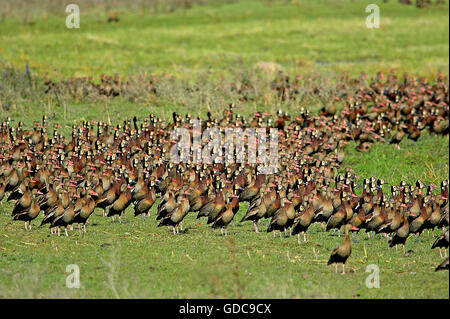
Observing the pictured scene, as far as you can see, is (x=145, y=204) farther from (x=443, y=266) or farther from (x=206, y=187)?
(x=443, y=266)

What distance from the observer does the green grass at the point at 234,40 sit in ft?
112

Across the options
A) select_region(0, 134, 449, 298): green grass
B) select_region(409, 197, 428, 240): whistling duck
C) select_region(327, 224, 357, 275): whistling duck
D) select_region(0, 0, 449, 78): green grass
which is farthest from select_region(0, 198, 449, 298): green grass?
select_region(0, 0, 449, 78): green grass

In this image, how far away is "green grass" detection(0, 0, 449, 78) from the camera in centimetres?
3428

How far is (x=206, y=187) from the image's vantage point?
49.3 ft

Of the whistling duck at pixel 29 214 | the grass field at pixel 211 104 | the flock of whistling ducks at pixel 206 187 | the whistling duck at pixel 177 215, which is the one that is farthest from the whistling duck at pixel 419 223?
the whistling duck at pixel 29 214

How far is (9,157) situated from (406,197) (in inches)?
355

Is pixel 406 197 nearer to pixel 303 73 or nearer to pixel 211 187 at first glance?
pixel 211 187

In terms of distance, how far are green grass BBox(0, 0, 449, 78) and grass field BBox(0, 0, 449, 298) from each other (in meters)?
0.12

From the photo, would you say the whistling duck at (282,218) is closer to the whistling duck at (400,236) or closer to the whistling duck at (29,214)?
the whistling duck at (400,236)

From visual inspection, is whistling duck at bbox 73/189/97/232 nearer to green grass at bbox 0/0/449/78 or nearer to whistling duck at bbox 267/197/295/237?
whistling duck at bbox 267/197/295/237

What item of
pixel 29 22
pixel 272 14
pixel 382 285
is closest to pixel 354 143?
pixel 382 285

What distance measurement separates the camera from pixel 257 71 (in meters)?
29.4

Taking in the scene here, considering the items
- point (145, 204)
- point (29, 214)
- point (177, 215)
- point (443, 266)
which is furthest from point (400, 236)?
point (29, 214)

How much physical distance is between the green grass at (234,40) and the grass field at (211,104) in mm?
123
